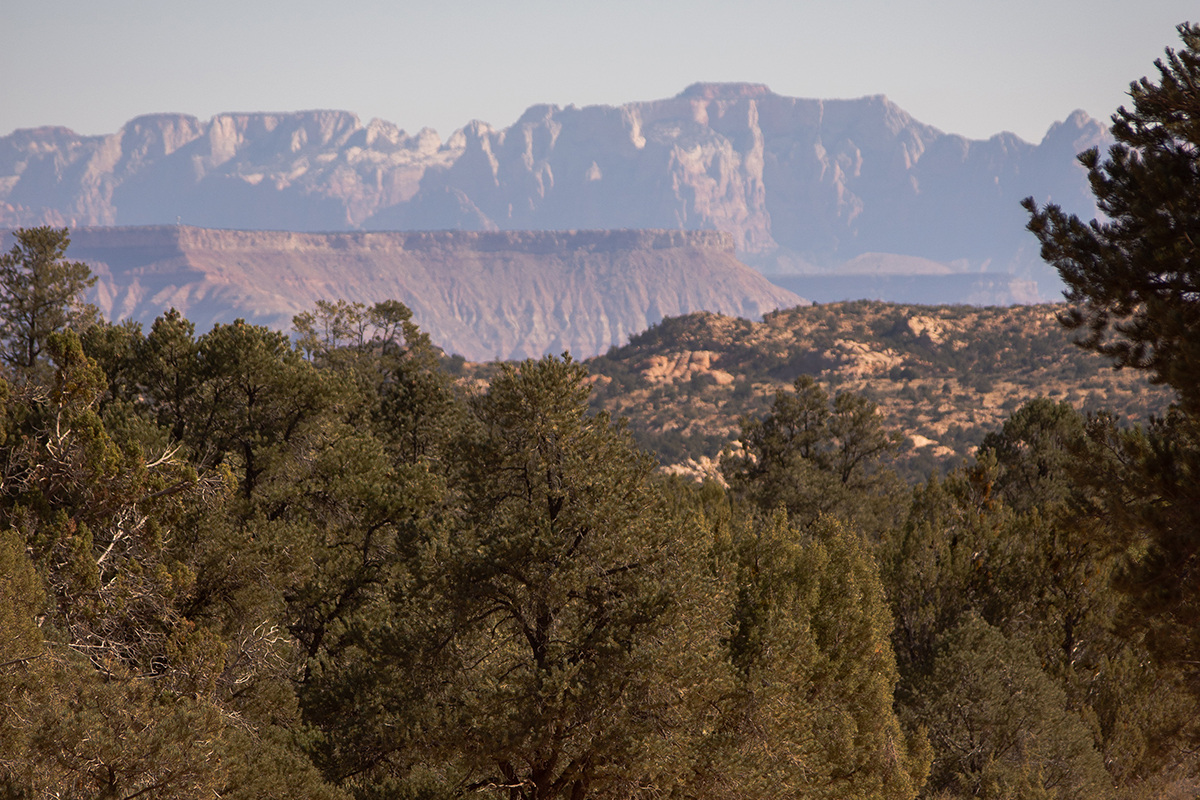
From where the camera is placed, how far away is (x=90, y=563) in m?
20.1

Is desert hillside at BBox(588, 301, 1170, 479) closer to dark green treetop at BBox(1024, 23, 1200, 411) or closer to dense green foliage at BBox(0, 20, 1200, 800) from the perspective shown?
dense green foliage at BBox(0, 20, 1200, 800)

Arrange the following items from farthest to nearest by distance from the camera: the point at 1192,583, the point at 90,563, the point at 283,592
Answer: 1. the point at 283,592
2. the point at 90,563
3. the point at 1192,583

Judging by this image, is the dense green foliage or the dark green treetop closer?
the dark green treetop

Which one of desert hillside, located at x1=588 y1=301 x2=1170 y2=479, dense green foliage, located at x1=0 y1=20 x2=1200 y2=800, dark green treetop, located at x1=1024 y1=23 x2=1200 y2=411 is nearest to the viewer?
dark green treetop, located at x1=1024 y1=23 x2=1200 y2=411

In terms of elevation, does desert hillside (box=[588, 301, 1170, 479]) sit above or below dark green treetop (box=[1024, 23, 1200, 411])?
below

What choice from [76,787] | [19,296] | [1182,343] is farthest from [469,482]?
[19,296]

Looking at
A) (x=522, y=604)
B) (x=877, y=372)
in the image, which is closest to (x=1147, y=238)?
(x=522, y=604)

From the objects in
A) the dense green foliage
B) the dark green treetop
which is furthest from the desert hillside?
the dark green treetop

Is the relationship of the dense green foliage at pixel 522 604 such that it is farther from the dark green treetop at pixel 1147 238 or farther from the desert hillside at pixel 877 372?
the desert hillside at pixel 877 372

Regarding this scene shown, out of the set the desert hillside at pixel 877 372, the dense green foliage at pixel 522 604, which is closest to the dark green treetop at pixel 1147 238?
the dense green foliage at pixel 522 604

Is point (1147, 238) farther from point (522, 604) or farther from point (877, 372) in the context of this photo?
point (877, 372)

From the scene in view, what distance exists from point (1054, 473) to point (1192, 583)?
33.2 metres

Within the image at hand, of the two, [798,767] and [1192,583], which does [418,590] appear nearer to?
[798,767]

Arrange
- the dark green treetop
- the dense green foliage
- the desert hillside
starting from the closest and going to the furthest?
1. the dark green treetop
2. the dense green foliage
3. the desert hillside
